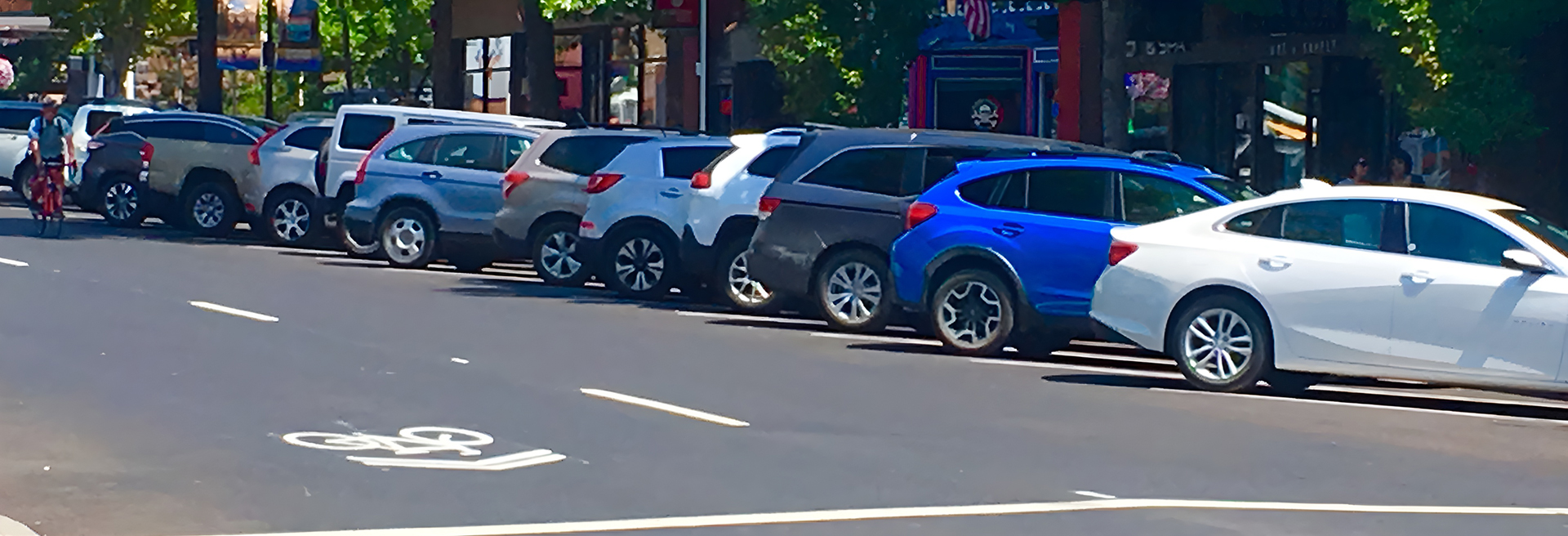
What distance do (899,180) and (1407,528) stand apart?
9385 mm

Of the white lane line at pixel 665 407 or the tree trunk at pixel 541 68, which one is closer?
the white lane line at pixel 665 407

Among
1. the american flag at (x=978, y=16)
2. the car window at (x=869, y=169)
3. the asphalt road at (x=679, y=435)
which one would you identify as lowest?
the asphalt road at (x=679, y=435)

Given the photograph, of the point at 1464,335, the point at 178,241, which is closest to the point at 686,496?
the point at 1464,335

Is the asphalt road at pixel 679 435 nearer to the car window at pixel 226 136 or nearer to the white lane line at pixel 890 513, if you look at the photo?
the white lane line at pixel 890 513

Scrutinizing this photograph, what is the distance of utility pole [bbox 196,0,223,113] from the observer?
1930 inches

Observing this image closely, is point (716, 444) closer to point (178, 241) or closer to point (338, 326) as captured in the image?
point (338, 326)

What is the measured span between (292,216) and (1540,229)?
16744 mm

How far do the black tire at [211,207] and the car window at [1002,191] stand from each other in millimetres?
14109

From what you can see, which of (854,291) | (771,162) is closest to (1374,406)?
(854,291)

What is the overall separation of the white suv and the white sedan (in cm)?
659

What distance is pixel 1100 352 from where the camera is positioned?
18188 mm

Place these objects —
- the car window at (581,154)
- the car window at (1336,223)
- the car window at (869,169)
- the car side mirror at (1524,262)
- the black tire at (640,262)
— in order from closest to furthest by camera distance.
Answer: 1. the car side mirror at (1524,262)
2. the car window at (1336,223)
3. the car window at (869,169)
4. the black tire at (640,262)
5. the car window at (581,154)

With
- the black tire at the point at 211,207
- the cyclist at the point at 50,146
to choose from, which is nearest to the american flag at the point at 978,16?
Result: the black tire at the point at 211,207

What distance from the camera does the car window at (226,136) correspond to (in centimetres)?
2936
